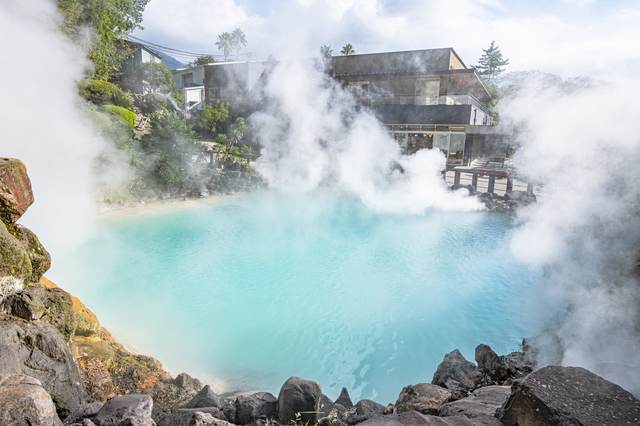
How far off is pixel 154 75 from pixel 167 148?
19057 mm

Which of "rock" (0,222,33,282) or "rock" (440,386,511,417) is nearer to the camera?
"rock" (440,386,511,417)

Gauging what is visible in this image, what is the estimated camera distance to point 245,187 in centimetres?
1722

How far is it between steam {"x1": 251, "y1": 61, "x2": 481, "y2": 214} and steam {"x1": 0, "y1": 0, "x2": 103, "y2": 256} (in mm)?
9652

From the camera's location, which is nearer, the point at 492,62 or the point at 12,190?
the point at 12,190

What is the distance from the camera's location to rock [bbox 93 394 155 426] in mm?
2649

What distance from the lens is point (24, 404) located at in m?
2.15

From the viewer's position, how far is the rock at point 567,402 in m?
2.27

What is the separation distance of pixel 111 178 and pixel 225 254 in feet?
22.8

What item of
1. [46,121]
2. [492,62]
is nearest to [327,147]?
[46,121]

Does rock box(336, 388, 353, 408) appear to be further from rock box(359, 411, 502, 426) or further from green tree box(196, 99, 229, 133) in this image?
green tree box(196, 99, 229, 133)

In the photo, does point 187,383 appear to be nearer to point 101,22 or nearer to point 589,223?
point 589,223

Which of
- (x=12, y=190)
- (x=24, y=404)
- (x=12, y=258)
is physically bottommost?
(x=24, y=404)

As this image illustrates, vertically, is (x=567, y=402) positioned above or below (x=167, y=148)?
below

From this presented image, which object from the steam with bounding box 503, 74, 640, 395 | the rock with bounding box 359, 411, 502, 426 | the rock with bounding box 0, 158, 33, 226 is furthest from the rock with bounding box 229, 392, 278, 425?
the steam with bounding box 503, 74, 640, 395
